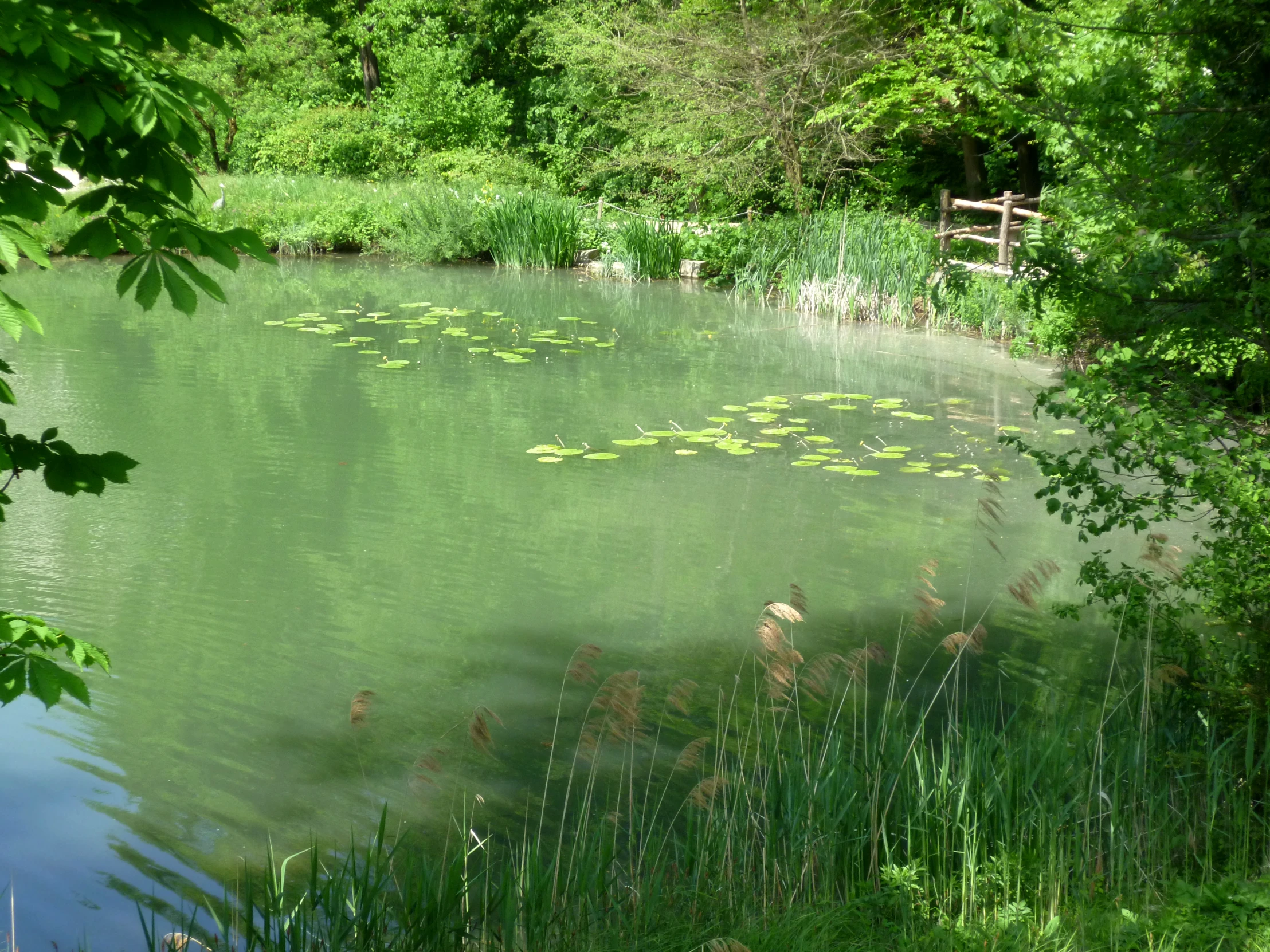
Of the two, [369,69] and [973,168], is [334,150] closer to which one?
[369,69]

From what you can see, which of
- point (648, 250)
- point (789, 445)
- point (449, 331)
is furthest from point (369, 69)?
point (789, 445)

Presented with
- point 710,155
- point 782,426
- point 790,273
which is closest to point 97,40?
point 782,426

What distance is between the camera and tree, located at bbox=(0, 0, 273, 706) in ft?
6.23

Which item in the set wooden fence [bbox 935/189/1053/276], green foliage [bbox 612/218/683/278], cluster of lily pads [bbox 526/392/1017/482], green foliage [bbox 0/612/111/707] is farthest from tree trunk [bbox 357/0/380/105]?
green foliage [bbox 0/612/111/707]

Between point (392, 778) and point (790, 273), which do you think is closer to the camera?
point (392, 778)

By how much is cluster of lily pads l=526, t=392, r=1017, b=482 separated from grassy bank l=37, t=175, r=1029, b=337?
378 centimetres

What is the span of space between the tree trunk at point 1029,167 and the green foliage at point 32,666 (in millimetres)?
19515

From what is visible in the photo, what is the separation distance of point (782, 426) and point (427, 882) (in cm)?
638

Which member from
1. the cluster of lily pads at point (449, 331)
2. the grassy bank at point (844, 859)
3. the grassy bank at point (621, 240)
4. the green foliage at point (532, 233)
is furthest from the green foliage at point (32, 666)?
the green foliage at point (532, 233)

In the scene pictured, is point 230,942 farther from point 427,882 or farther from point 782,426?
point 782,426

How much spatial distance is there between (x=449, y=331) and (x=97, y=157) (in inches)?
409

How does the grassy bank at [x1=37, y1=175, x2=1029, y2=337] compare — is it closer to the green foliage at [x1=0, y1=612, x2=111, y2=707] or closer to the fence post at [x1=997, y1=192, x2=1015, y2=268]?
the fence post at [x1=997, y1=192, x2=1015, y2=268]

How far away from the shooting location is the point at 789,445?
8.19m

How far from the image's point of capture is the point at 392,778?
3902 millimetres
